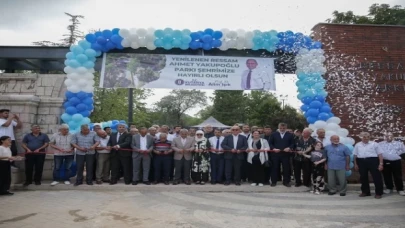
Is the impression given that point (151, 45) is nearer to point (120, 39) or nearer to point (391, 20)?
point (120, 39)

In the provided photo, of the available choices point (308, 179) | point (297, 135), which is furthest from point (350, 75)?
point (308, 179)

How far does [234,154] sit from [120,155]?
116 inches

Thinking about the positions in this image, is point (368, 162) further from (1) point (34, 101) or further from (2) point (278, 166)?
(1) point (34, 101)

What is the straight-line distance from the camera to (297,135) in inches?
354

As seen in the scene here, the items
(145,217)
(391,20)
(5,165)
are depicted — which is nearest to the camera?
(145,217)

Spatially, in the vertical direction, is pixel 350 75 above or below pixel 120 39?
below

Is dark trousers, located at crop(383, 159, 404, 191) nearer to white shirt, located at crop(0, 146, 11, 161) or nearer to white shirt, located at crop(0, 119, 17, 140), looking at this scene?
white shirt, located at crop(0, 146, 11, 161)

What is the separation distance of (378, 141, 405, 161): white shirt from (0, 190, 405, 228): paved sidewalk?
90 centimetres

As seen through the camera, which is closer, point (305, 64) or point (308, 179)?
point (308, 179)

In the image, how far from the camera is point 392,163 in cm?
760

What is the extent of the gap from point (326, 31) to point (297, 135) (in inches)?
129

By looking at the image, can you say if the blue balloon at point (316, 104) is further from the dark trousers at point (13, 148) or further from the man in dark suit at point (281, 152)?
the dark trousers at point (13, 148)

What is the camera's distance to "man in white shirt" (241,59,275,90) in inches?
364

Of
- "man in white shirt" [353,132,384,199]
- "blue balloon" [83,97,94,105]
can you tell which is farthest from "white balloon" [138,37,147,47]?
"man in white shirt" [353,132,384,199]
